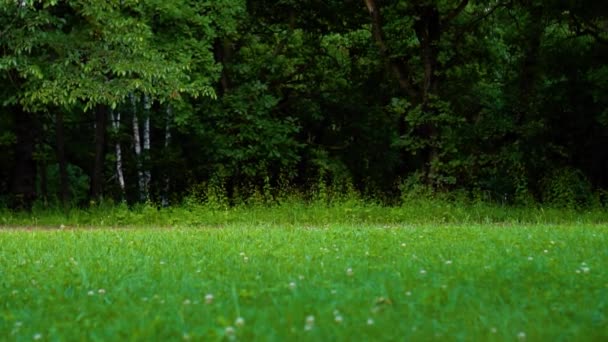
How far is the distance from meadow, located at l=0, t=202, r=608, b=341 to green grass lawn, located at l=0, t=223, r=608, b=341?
0.04 ft

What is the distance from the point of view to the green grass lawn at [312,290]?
443 centimetres

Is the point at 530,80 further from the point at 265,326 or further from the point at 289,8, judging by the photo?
the point at 265,326

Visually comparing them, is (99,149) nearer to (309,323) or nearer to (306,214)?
(306,214)

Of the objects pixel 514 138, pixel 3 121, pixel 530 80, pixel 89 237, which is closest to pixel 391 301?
pixel 89 237

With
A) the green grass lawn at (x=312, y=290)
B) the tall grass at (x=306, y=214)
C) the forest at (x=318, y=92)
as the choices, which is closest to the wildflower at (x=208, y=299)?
the green grass lawn at (x=312, y=290)

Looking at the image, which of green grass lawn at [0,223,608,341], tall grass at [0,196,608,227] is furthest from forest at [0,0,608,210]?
green grass lawn at [0,223,608,341]

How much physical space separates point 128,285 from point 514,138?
16.1m

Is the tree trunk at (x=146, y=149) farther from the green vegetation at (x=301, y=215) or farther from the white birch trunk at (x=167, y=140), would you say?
the green vegetation at (x=301, y=215)

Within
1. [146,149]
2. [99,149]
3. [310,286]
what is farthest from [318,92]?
[310,286]

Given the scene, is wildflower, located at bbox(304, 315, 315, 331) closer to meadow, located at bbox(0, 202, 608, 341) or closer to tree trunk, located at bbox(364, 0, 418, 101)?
meadow, located at bbox(0, 202, 608, 341)

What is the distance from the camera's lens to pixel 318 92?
26.1m

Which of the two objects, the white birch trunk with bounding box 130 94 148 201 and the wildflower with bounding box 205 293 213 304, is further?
the white birch trunk with bounding box 130 94 148 201

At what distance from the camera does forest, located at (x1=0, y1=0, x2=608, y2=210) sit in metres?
16.2

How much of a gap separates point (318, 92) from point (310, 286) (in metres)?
20.7
